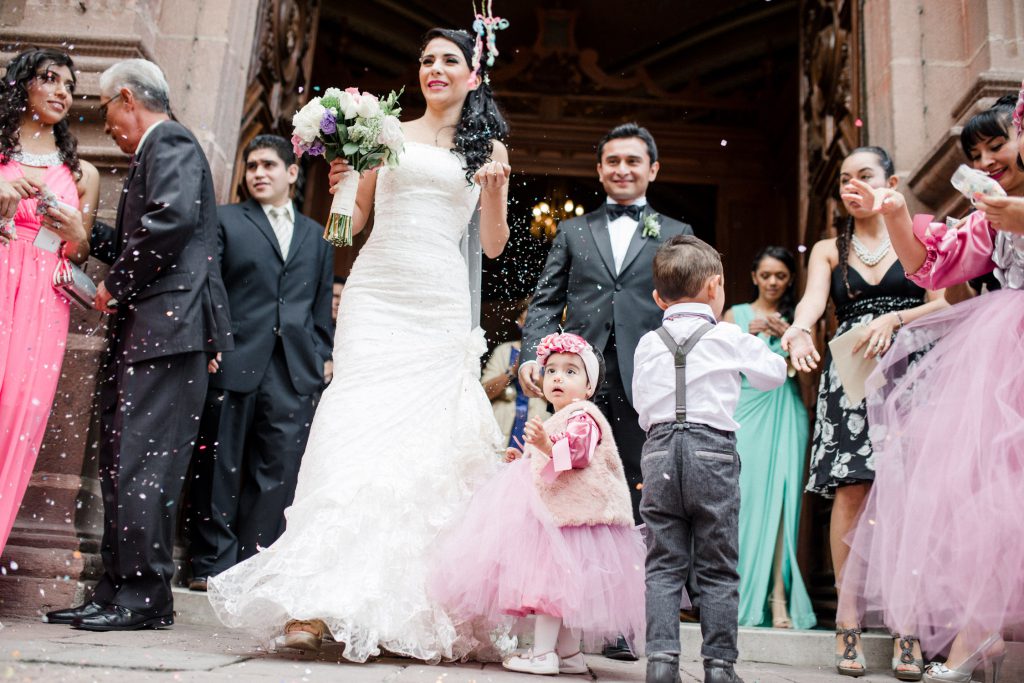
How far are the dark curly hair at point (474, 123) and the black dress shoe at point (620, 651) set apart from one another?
1.95m

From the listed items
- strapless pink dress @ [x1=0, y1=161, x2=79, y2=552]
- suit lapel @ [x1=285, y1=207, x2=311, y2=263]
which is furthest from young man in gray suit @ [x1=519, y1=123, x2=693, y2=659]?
strapless pink dress @ [x1=0, y1=161, x2=79, y2=552]

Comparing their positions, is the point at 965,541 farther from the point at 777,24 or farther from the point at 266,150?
the point at 777,24

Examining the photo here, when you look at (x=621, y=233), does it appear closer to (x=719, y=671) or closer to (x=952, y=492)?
(x=952, y=492)

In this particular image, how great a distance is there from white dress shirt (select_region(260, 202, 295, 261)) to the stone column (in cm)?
31

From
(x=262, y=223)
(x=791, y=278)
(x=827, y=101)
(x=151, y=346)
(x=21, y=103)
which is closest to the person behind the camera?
(x=151, y=346)

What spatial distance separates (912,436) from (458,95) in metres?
2.25

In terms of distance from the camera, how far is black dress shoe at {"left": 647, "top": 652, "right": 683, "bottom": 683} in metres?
2.66

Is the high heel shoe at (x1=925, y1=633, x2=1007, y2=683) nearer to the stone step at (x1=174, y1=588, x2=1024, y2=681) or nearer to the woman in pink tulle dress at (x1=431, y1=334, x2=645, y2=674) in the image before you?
the stone step at (x1=174, y1=588, x2=1024, y2=681)

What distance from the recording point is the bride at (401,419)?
117 inches

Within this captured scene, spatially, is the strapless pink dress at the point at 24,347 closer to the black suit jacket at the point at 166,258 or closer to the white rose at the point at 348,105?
the black suit jacket at the point at 166,258

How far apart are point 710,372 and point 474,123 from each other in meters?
1.61

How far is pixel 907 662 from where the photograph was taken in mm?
3564

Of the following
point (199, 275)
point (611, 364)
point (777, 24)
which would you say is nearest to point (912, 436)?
point (611, 364)

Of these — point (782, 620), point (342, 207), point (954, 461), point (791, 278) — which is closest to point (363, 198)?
point (342, 207)
